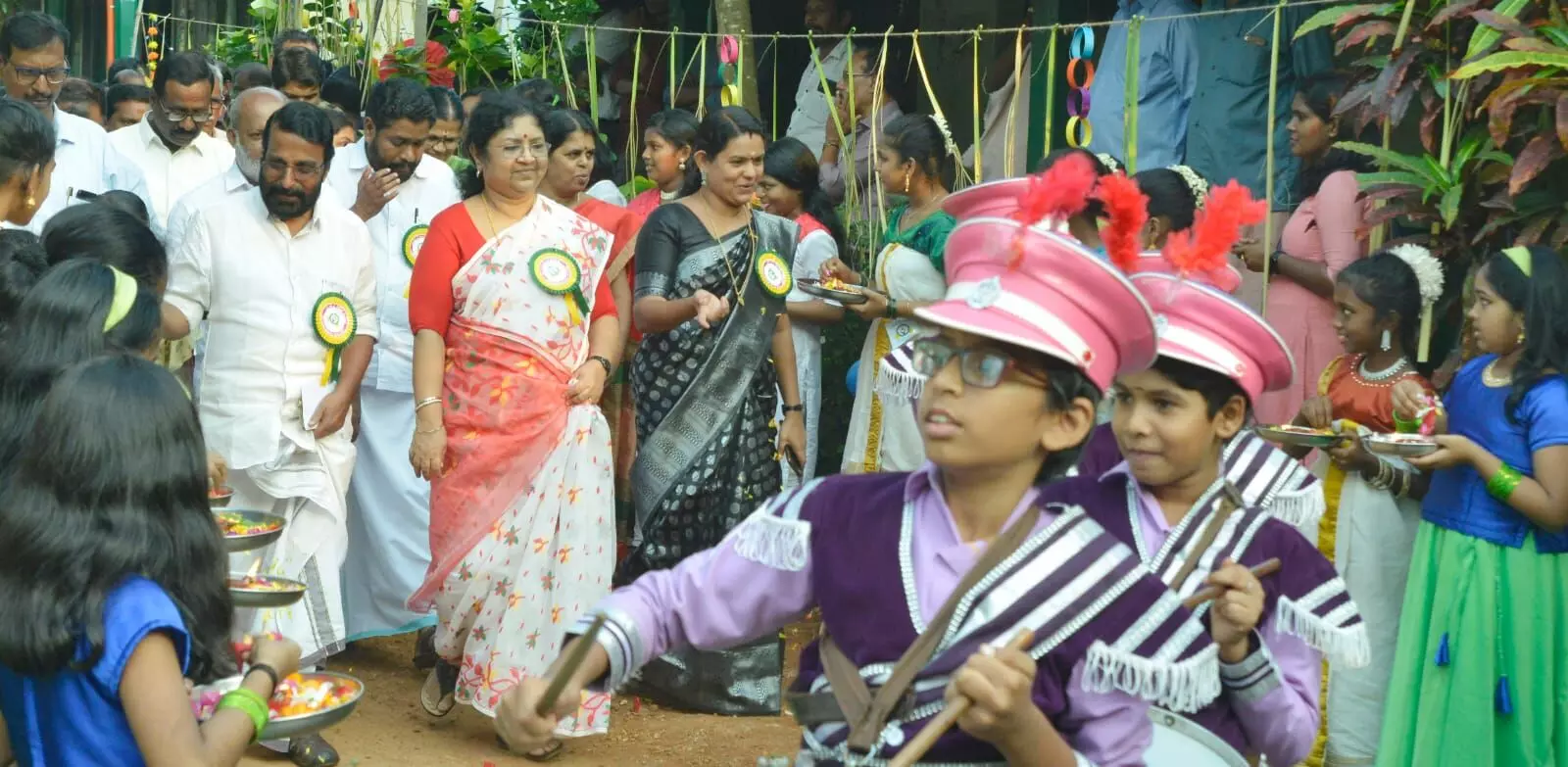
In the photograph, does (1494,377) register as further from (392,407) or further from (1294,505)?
(392,407)

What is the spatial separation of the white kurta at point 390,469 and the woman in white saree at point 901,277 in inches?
66.8

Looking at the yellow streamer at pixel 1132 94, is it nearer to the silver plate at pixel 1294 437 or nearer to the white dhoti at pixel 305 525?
the silver plate at pixel 1294 437

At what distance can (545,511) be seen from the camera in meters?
5.89

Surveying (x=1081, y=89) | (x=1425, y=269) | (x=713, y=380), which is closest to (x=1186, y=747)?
(x=1425, y=269)

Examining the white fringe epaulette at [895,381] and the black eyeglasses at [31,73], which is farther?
the black eyeglasses at [31,73]

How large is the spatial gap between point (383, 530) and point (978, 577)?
4.72 metres

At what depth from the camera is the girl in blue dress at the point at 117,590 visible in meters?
2.86

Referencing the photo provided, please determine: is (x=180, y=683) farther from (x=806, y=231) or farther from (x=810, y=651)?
(x=806, y=231)

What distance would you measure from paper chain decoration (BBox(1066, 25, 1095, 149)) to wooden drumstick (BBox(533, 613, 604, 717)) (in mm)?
4540

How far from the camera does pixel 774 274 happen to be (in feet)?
21.1

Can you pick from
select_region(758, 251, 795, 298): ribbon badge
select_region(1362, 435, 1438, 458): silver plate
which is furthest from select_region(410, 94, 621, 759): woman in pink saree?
select_region(1362, 435, 1438, 458): silver plate

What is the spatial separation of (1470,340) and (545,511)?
2.91 metres

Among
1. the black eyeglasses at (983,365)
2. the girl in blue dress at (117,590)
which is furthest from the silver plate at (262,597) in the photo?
the black eyeglasses at (983,365)

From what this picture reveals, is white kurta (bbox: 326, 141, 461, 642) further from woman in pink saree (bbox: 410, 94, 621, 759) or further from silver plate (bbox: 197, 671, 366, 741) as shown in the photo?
silver plate (bbox: 197, 671, 366, 741)
